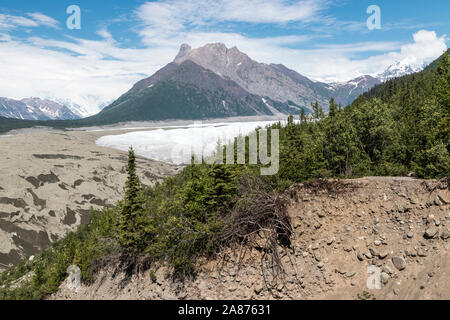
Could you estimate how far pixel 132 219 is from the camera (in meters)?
26.9

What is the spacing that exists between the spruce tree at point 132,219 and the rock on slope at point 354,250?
6230 millimetres

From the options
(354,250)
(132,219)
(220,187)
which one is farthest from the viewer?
(132,219)

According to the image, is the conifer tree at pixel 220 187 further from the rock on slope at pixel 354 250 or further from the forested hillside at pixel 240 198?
the rock on slope at pixel 354 250

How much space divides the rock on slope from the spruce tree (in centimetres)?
623

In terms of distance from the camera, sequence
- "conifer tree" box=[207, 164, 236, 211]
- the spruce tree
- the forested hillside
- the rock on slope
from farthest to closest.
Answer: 1. the spruce tree
2. "conifer tree" box=[207, 164, 236, 211]
3. the forested hillside
4. the rock on slope

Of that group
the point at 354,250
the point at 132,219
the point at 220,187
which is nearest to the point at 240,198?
the point at 220,187

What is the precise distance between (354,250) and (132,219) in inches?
742

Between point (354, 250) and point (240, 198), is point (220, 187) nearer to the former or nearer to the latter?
point (240, 198)

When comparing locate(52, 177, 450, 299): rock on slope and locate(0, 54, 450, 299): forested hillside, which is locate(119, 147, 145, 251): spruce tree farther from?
locate(52, 177, 450, 299): rock on slope

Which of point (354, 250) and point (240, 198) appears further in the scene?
point (240, 198)

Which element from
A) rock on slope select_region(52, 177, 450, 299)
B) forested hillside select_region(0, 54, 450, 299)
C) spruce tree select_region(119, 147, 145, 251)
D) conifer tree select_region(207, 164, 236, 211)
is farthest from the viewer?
spruce tree select_region(119, 147, 145, 251)

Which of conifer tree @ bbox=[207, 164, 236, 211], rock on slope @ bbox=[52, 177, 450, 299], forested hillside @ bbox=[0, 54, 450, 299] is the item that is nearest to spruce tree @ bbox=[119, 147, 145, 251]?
forested hillside @ bbox=[0, 54, 450, 299]

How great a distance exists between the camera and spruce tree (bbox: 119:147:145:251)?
83.1 feet

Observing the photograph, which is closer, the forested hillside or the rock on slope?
the rock on slope
